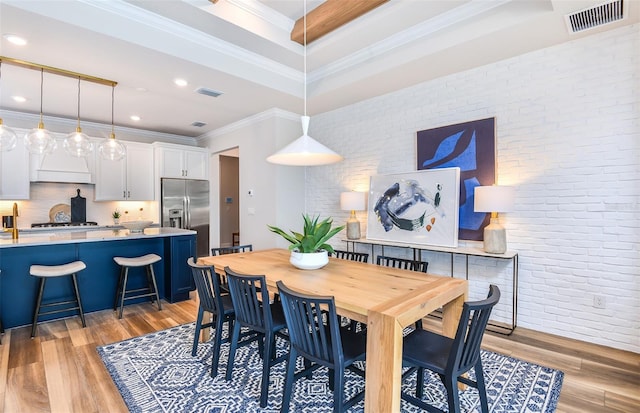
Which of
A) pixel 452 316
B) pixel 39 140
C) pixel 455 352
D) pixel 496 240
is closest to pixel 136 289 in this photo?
pixel 39 140

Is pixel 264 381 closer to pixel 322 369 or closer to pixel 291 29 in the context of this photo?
pixel 322 369

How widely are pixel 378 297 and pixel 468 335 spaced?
47 centimetres

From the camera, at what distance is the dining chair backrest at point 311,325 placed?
1532mm

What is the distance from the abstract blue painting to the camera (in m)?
3.30

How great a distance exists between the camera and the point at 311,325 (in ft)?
5.19

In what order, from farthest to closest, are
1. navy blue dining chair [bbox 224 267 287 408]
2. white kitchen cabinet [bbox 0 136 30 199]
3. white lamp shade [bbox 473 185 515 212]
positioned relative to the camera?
white kitchen cabinet [bbox 0 136 30 199]
white lamp shade [bbox 473 185 515 212]
navy blue dining chair [bbox 224 267 287 408]

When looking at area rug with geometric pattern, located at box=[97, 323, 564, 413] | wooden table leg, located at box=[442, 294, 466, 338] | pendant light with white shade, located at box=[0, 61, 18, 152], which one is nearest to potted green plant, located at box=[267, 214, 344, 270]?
area rug with geometric pattern, located at box=[97, 323, 564, 413]

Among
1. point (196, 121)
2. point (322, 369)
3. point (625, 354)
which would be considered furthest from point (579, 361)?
point (196, 121)

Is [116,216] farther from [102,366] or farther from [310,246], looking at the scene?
[310,246]

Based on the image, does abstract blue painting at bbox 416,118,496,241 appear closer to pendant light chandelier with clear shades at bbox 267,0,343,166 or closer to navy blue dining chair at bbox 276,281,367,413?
pendant light chandelier with clear shades at bbox 267,0,343,166

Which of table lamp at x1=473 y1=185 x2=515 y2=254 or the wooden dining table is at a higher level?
table lamp at x1=473 y1=185 x2=515 y2=254

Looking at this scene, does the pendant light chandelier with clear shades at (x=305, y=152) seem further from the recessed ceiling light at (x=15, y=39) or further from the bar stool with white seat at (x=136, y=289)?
the recessed ceiling light at (x=15, y=39)

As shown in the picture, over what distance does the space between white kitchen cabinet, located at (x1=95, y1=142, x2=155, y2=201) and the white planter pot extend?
462cm

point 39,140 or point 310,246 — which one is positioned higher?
point 39,140
